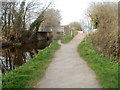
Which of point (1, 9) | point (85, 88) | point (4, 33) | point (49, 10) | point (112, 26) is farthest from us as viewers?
point (49, 10)

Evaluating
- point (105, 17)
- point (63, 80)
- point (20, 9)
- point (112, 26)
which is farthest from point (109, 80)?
point (20, 9)

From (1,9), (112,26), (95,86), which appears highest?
(1,9)

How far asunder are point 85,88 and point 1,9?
30.2m

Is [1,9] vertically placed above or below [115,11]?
above

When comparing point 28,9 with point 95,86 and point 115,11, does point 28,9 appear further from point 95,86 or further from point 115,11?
point 95,86

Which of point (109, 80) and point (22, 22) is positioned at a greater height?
point (22, 22)

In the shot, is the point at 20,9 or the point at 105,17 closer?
the point at 105,17

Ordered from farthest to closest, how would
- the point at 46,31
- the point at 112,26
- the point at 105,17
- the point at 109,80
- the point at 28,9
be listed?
1. the point at 46,31
2. the point at 28,9
3. the point at 105,17
4. the point at 112,26
5. the point at 109,80

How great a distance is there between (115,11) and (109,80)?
789 centimetres

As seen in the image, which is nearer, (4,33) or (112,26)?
(112,26)

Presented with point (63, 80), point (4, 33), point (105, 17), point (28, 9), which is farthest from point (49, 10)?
point (63, 80)

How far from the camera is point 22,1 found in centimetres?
3753

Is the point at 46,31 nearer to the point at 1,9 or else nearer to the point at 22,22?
the point at 22,22

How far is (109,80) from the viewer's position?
23.1 feet
